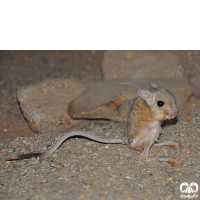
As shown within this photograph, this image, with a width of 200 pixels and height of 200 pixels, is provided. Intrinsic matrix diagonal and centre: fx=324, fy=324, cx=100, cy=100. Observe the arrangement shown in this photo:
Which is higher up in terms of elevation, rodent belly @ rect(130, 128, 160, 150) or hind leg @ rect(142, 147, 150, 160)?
rodent belly @ rect(130, 128, 160, 150)

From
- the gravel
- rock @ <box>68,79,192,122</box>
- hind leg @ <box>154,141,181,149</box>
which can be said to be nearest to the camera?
the gravel

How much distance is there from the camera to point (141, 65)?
624 cm

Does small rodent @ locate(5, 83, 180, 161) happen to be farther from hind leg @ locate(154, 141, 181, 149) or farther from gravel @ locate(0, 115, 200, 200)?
hind leg @ locate(154, 141, 181, 149)

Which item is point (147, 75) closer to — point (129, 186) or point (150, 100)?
point (150, 100)

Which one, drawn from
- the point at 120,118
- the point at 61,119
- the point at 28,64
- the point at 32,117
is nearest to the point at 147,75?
the point at 120,118

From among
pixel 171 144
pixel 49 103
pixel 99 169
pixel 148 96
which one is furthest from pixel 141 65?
pixel 99 169

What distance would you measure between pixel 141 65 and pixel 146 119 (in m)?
2.55

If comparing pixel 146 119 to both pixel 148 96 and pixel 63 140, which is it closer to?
pixel 148 96

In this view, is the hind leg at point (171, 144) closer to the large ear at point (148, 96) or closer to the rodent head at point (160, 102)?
the rodent head at point (160, 102)

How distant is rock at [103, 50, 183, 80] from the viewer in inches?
242

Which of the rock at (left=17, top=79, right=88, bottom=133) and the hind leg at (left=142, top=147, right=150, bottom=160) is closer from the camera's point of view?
the hind leg at (left=142, top=147, right=150, bottom=160)

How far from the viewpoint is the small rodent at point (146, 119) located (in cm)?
375

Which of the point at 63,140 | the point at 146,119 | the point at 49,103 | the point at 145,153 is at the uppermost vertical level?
the point at 49,103

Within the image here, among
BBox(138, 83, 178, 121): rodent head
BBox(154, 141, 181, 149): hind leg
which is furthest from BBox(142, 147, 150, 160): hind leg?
BBox(138, 83, 178, 121): rodent head
